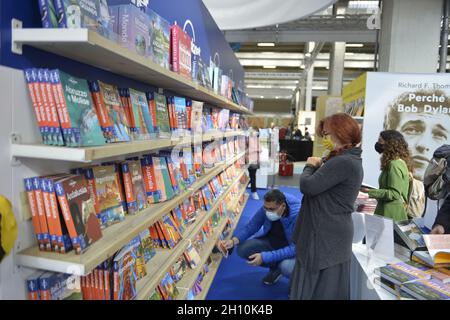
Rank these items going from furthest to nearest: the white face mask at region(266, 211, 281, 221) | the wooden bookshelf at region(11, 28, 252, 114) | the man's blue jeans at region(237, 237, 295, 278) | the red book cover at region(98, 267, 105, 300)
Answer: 1. the man's blue jeans at region(237, 237, 295, 278)
2. the white face mask at region(266, 211, 281, 221)
3. the red book cover at region(98, 267, 105, 300)
4. the wooden bookshelf at region(11, 28, 252, 114)

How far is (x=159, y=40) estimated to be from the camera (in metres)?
2.00

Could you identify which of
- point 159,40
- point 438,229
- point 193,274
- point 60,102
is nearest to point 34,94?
point 60,102

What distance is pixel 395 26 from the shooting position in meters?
6.09

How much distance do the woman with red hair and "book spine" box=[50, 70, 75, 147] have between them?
151cm

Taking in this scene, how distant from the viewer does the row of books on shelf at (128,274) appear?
1.27 m

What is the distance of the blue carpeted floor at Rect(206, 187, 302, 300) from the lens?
3.33 meters

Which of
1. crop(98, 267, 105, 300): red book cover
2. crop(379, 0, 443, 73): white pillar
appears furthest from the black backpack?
crop(379, 0, 443, 73): white pillar

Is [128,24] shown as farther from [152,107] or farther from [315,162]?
[315,162]

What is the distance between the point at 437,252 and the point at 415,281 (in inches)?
12.6

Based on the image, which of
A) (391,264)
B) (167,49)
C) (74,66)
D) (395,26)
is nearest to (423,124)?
(395,26)

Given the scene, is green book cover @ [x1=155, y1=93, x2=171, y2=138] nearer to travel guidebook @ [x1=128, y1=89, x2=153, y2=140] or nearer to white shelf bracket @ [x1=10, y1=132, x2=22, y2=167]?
travel guidebook @ [x1=128, y1=89, x2=153, y2=140]

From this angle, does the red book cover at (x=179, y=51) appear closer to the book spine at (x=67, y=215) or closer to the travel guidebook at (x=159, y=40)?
the travel guidebook at (x=159, y=40)

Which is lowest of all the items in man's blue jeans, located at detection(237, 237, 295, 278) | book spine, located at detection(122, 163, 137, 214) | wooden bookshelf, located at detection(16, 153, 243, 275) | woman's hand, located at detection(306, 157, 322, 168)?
man's blue jeans, located at detection(237, 237, 295, 278)

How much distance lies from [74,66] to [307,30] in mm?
8322
